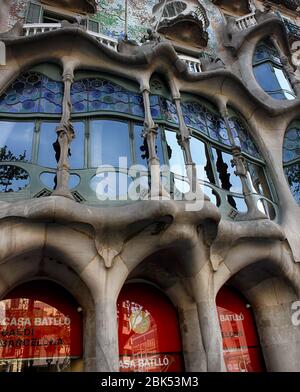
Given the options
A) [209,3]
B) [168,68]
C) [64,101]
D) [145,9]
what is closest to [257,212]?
[168,68]

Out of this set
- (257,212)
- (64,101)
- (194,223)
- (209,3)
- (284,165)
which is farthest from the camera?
(209,3)

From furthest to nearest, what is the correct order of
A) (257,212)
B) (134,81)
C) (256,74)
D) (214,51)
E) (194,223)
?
(214,51) → (256,74) → (134,81) → (257,212) → (194,223)

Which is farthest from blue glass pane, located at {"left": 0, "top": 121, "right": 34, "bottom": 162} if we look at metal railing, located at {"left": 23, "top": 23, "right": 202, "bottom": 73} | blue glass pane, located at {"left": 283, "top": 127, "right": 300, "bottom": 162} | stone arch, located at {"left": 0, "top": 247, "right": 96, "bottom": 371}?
blue glass pane, located at {"left": 283, "top": 127, "right": 300, "bottom": 162}

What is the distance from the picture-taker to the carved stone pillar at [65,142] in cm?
636

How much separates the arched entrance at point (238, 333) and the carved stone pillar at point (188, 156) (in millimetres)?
3312

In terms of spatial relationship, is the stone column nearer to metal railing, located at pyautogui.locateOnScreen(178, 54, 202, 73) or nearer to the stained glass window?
the stained glass window

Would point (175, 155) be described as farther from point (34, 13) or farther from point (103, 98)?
point (34, 13)

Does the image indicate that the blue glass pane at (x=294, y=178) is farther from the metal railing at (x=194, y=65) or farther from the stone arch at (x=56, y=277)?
the stone arch at (x=56, y=277)

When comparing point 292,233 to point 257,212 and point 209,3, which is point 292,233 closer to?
point 257,212

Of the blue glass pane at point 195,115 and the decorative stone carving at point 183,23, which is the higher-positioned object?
the decorative stone carving at point 183,23

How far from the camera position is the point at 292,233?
8539 mm

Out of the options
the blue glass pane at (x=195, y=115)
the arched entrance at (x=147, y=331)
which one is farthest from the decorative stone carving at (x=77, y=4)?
the arched entrance at (x=147, y=331)

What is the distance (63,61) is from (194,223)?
495 cm

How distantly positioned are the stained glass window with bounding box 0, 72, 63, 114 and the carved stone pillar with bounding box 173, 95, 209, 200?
Answer: 9.13 feet
